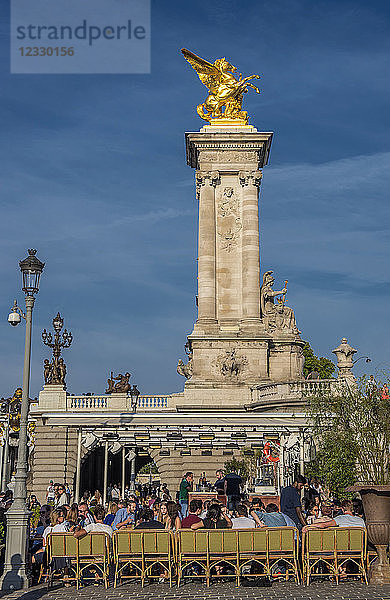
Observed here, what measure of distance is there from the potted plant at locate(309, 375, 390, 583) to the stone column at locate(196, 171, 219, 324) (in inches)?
692

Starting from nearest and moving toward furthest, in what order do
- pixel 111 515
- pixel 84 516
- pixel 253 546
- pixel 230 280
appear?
pixel 253 546 → pixel 111 515 → pixel 84 516 → pixel 230 280

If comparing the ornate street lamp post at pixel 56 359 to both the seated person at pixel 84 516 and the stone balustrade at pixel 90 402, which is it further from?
the seated person at pixel 84 516

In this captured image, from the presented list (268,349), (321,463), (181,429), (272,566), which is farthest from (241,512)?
(268,349)

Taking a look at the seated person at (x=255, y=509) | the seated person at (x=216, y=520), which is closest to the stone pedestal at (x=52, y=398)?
the seated person at (x=255, y=509)

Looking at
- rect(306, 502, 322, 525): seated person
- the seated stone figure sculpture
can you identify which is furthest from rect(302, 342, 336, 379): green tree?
rect(306, 502, 322, 525): seated person

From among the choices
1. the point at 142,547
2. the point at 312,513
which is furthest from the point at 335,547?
the point at 142,547

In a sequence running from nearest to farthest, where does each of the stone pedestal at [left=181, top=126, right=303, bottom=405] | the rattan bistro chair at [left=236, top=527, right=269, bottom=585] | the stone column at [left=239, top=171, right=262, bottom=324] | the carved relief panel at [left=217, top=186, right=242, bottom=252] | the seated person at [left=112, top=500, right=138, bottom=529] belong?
the rattan bistro chair at [left=236, top=527, right=269, bottom=585], the seated person at [left=112, top=500, right=138, bottom=529], the stone pedestal at [left=181, top=126, right=303, bottom=405], the stone column at [left=239, top=171, right=262, bottom=324], the carved relief panel at [left=217, top=186, right=242, bottom=252]

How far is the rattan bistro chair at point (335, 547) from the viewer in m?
13.9

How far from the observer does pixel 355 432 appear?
65.1 ft

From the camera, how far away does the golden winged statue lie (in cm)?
4791

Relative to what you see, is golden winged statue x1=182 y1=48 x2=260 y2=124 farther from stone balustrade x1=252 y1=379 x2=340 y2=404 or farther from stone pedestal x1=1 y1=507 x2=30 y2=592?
stone pedestal x1=1 y1=507 x2=30 y2=592

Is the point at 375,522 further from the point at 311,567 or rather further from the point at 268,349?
the point at 268,349

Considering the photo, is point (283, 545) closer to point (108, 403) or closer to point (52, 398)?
point (108, 403)

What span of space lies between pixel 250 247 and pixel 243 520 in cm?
3130
